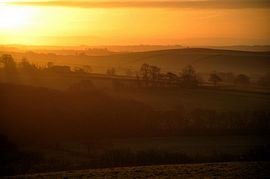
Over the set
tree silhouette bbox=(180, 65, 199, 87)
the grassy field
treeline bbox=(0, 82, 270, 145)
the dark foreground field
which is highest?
tree silhouette bbox=(180, 65, 199, 87)

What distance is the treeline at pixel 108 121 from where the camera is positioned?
30431mm

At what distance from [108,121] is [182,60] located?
66.2 meters

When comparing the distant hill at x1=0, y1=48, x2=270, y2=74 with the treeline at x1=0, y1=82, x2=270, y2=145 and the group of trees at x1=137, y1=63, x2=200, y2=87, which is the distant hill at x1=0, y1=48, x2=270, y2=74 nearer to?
the group of trees at x1=137, y1=63, x2=200, y2=87

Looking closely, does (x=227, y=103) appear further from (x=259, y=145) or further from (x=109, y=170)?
(x=109, y=170)

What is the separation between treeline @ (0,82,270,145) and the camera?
30431 millimetres

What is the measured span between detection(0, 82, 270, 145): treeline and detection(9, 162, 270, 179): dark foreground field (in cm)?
974

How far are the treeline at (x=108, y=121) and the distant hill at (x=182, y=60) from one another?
Result: 3932 centimetres

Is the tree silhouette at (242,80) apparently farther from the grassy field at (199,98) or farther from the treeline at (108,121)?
the treeline at (108,121)

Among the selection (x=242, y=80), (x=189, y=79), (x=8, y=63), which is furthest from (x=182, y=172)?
(x=242, y=80)

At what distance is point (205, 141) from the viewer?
29250 millimetres

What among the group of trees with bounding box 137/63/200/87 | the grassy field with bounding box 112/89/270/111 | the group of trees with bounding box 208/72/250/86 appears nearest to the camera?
the grassy field with bounding box 112/89/270/111

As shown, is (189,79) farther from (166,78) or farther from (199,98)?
(199,98)

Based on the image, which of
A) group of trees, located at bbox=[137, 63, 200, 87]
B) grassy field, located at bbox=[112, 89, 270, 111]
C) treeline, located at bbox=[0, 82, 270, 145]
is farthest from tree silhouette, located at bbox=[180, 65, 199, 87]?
treeline, located at bbox=[0, 82, 270, 145]

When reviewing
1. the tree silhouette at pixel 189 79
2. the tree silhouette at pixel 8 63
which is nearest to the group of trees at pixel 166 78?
the tree silhouette at pixel 189 79
